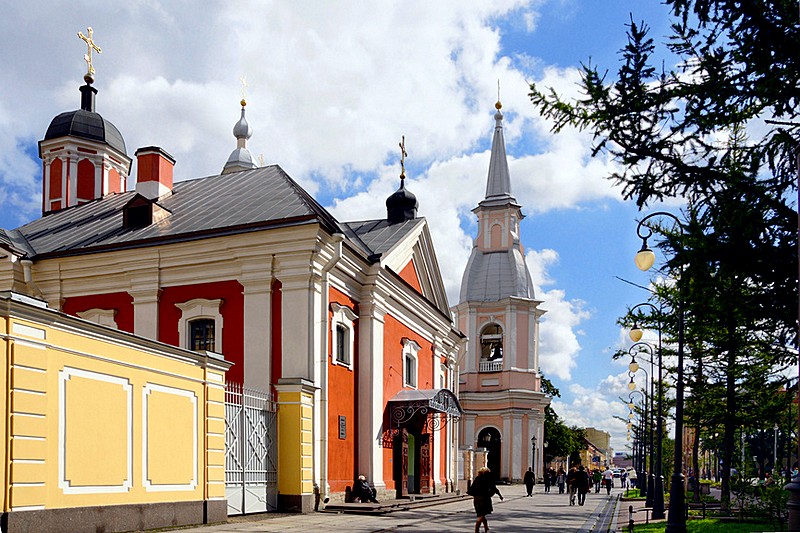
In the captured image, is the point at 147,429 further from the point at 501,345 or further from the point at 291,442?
the point at 501,345

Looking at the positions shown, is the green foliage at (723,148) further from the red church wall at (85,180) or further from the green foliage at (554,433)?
the green foliage at (554,433)

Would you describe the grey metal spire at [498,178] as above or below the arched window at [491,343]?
above

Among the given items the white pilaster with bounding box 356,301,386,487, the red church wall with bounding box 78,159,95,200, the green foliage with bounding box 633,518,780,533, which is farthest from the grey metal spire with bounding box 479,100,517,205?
the green foliage with bounding box 633,518,780,533

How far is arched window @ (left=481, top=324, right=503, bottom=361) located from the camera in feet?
176

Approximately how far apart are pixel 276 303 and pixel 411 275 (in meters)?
8.96

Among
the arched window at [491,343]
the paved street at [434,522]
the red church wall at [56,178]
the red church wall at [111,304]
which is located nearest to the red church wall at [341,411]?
the paved street at [434,522]

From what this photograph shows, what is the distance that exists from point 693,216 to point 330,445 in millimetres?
13586

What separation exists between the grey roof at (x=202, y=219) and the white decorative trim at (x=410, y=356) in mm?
3714

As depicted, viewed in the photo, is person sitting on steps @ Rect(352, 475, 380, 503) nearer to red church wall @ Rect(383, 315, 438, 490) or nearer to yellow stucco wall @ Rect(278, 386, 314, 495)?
red church wall @ Rect(383, 315, 438, 490)

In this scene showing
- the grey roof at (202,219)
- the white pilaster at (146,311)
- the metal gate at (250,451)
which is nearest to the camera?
the metal gate at (250,451)

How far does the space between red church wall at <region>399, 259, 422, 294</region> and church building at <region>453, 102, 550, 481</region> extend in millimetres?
22096

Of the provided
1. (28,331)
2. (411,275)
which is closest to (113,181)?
(411,275)

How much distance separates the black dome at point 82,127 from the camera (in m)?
35.5

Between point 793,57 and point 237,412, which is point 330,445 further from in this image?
point 793,57
